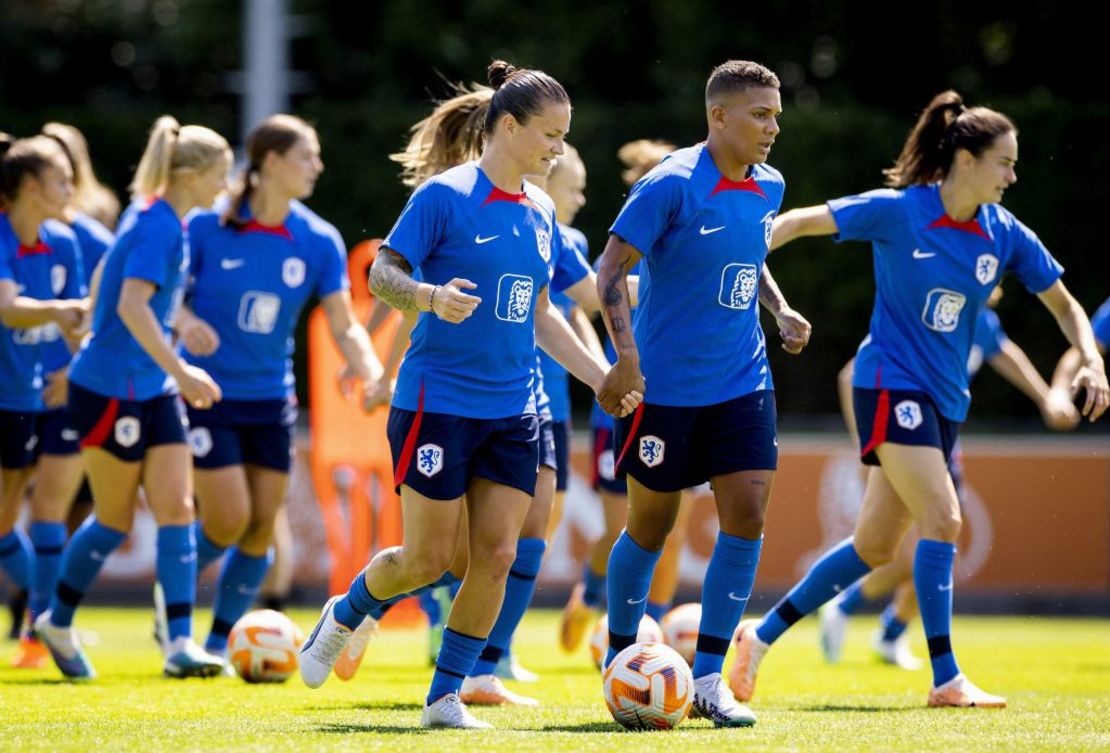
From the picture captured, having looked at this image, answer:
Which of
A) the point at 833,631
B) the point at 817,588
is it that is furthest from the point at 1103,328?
the point at 817,588

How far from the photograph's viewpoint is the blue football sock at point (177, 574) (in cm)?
860

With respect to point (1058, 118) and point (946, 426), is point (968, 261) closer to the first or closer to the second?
point (946, 426)

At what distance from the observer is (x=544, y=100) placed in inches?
255

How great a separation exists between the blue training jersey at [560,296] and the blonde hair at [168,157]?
170 cm

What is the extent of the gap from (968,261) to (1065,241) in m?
11.4

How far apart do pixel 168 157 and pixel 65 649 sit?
239cm

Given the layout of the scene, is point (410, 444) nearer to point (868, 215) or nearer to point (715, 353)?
point (715, 353)

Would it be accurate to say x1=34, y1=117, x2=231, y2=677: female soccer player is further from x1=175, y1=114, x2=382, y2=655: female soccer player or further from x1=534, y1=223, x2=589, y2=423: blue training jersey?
x1=534, y1=223, x2=589, y2=423: blue training jersey

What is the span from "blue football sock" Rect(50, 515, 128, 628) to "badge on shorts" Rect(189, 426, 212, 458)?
52 centimetres

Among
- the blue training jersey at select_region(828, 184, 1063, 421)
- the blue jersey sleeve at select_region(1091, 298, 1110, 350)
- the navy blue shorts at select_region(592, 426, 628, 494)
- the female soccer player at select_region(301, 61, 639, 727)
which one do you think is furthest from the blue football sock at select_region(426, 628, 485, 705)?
the blue jersey sleeve at select_region(1091, 298, 1110, 350)

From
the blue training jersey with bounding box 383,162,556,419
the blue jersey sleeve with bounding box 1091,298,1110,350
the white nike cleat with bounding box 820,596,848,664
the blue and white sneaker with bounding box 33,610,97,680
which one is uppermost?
the blue training jersey with bounding box 383,162,556,419

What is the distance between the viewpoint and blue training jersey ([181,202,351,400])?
893cm

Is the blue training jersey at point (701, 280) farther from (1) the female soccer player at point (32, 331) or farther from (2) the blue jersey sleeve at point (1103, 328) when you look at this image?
(2) the blue jersey sleeve at point (1103, 328)

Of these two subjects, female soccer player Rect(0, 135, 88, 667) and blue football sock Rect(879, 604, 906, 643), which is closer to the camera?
female soccer player Rect(0, 135, 88, 667)
